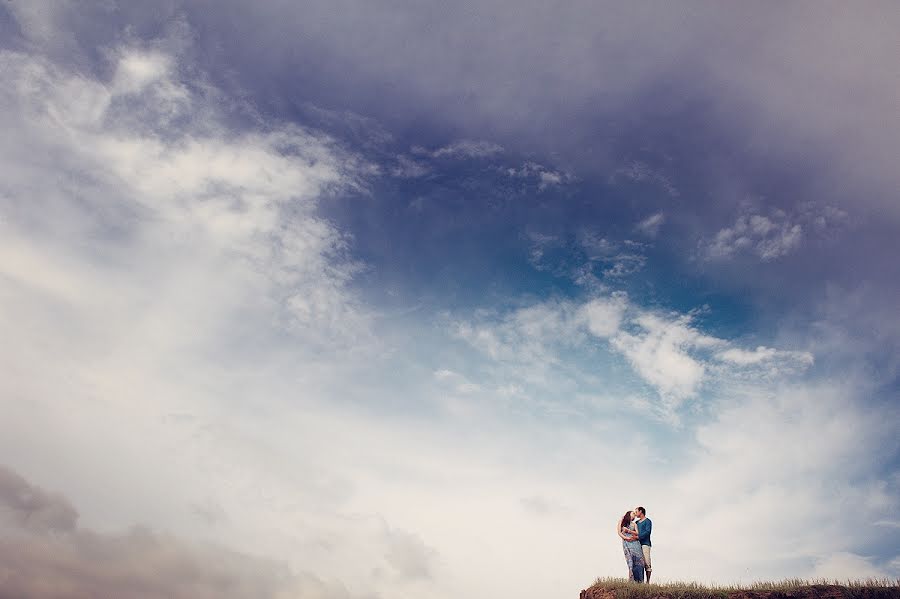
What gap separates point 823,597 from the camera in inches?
516

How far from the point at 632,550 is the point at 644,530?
83 centimetres

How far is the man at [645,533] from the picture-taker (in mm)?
15781

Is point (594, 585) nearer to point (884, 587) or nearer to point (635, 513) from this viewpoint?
point (635, 513)

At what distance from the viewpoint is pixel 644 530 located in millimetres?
15945

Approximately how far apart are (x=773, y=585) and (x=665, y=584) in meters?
3.04

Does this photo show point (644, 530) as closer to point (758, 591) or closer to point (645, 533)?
point (645, 533)

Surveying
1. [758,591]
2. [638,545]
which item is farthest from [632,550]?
[758,591]

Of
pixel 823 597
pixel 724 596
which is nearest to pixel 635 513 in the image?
pixel 724 596

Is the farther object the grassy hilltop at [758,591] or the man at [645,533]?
the man at [645,533]

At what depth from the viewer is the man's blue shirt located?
625 inches

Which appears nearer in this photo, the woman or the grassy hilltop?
the grassy hilltop

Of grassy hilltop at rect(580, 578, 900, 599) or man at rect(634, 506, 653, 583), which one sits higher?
man at rect(634, 506, 653, 583)

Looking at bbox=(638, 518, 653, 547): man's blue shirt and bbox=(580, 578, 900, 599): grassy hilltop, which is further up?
bbox=(638, 518, 653, 547): man's blue shirt

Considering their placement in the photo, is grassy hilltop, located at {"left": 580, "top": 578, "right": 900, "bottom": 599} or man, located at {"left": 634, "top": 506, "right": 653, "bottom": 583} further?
man, located at {"left": 634, "top": 506, "right": 653, "bottom": 583}
